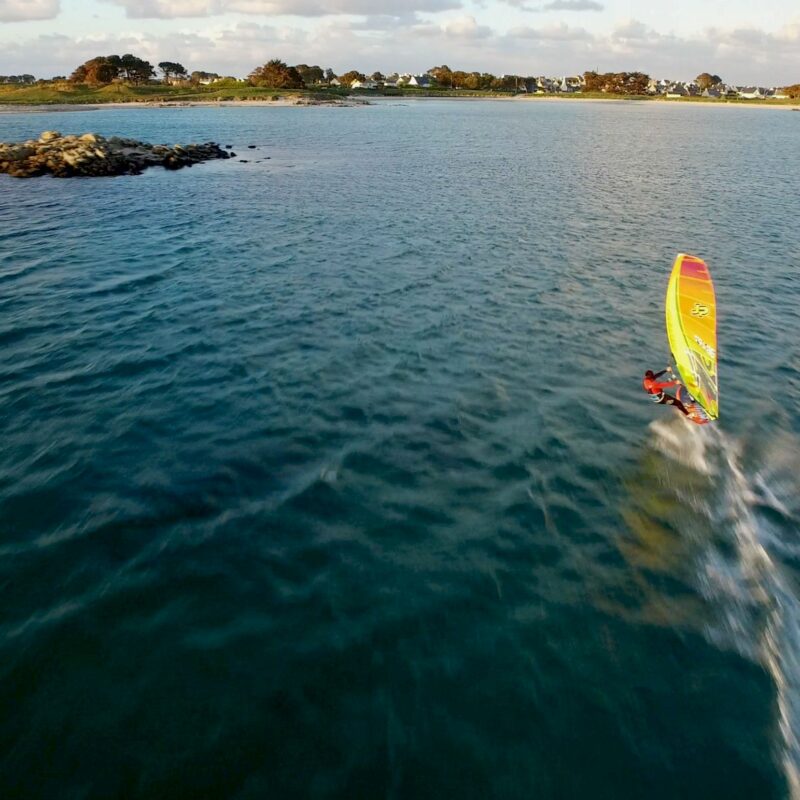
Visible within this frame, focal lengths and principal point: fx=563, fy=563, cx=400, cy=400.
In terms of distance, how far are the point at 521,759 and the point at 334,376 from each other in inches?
541

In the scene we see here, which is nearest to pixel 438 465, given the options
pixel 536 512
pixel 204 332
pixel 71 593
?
pixel 536 512

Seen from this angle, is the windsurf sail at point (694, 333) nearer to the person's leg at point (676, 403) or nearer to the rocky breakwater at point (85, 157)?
the person's leg at point (676, 403)

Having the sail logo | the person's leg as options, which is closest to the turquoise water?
the person's leg

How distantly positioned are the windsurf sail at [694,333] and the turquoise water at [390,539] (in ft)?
5.32

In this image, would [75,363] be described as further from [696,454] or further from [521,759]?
[696,454]

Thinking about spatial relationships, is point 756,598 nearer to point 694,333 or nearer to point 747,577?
point 747,577

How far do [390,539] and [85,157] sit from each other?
6798 centimetres

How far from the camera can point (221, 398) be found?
1894 centimetres

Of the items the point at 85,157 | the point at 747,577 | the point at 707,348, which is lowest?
the point at 85,157

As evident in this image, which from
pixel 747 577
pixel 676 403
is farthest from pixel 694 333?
pixel 747 577

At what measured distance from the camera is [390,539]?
13297mm

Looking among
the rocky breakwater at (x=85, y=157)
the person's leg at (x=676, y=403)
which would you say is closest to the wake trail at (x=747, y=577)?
the person's leg at (x=676, y=403)

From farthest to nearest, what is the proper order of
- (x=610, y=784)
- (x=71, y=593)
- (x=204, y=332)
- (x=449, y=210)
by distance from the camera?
(x=449, y=210) → (x=204, y=332) → (x=71, y=593) → (x=610, y=784)

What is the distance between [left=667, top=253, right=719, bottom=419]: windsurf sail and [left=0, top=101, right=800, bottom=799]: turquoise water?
63.8 inches
